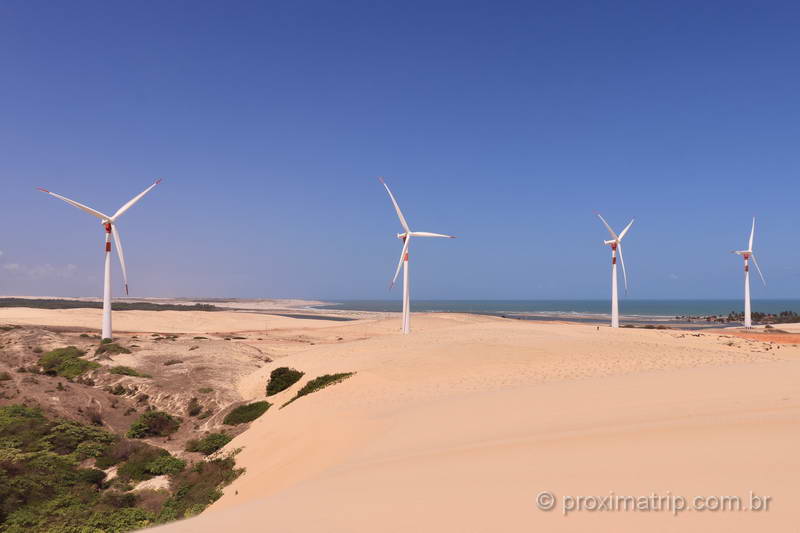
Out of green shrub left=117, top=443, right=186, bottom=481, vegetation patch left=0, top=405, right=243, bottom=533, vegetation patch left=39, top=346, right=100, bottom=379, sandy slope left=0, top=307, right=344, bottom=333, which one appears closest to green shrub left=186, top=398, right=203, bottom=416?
vegetation patch left=0, top=405, right=243, bottom=533

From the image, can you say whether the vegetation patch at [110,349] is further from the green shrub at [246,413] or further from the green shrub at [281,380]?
the green shrub at [246,413]

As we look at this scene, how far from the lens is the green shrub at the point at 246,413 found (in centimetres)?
2094

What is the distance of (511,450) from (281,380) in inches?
741

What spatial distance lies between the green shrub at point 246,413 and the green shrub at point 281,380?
8.22 feet

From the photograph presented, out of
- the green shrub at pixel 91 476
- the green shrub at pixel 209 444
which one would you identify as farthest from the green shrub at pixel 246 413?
the green shrub at pixel 91 476

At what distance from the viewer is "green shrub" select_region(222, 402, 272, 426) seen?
20.9 meters

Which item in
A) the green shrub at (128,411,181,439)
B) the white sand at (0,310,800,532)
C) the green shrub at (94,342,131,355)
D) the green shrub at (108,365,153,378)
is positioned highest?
the white sand at (0,310,800,532)

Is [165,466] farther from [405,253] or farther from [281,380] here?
[405,253]

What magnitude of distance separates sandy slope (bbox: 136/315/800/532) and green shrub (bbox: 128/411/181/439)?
4839mm

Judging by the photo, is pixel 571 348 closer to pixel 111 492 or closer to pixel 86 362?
pixel 111 492

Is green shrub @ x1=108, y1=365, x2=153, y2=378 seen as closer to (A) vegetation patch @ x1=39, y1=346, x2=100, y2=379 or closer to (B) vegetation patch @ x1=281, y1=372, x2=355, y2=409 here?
(A) vegetation patch @ x1=39, y1=346, x2=100, y2=379

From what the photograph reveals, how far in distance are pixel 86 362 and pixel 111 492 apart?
1947 cm

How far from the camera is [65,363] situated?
29141mm

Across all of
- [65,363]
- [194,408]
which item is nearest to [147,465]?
[194,408]
